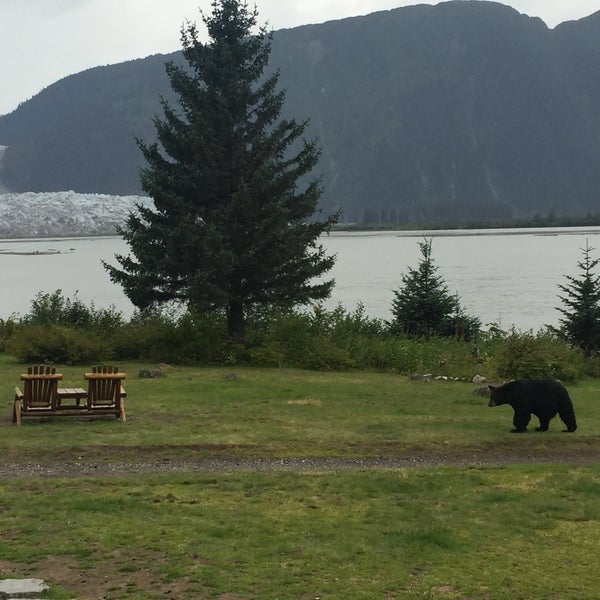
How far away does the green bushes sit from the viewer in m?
24.5

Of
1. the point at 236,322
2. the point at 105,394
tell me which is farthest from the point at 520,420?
the point at 236,322

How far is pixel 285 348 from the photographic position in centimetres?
2764

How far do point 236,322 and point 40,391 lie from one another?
12951 millimetres

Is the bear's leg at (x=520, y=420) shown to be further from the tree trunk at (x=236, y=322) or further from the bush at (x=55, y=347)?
the bush at (x=55, y=347)

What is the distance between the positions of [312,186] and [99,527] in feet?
68.6

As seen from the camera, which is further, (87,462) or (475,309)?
(475,309)

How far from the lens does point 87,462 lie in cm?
1297

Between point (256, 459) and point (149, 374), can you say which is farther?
point (149, 374)

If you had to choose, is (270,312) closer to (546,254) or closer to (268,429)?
(268,429)

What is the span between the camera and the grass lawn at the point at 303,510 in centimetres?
769

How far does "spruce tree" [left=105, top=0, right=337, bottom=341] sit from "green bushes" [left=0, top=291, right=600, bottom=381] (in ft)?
3.40

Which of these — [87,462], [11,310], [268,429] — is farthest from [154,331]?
[11,310]

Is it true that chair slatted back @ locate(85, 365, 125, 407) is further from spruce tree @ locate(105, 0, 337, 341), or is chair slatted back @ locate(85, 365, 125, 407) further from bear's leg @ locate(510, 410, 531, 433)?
spruce tree @ locate(105, 0, 337, 341)

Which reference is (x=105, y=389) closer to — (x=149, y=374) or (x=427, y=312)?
(x=149, y=374)
